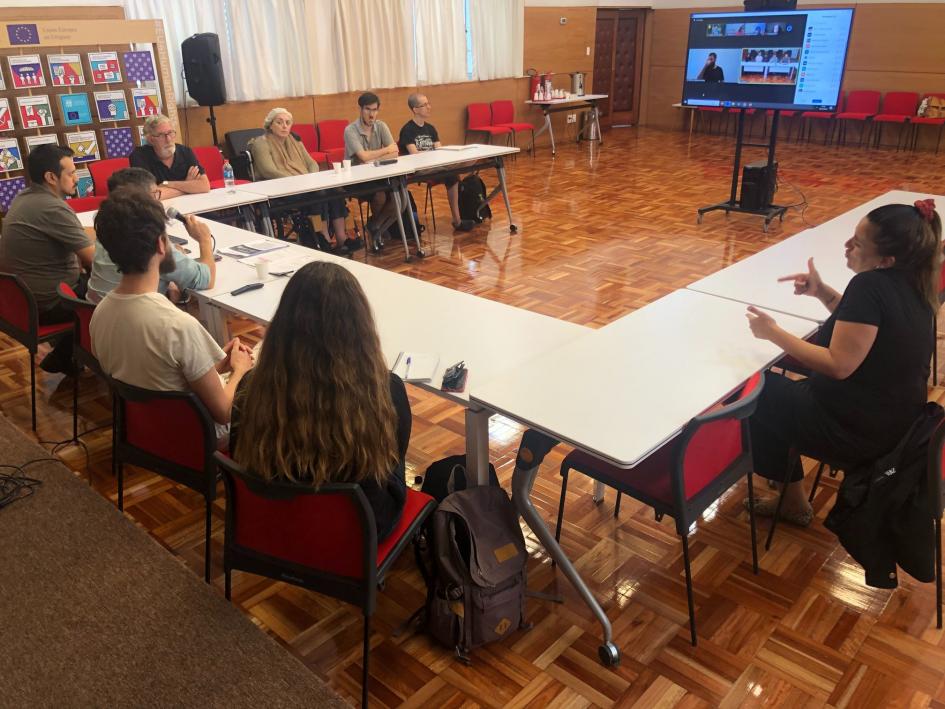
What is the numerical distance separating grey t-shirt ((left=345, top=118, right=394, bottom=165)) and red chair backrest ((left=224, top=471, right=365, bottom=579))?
182 inches

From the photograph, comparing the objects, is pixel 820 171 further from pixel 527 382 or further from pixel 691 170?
pixel 527 382

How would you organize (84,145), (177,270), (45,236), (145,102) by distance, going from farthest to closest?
(145,102), (84,145), (45,236), (177,270)

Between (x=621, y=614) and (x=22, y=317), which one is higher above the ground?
(x=22, y=317)

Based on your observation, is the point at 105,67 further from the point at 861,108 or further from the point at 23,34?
the point at 861,108

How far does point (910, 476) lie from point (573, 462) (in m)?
0.93

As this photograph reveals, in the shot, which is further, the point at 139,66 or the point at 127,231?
the point at 139,66

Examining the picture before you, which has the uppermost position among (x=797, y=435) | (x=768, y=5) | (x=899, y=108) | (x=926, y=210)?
(x=768, y=5)

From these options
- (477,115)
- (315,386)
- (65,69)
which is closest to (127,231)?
(315,386)

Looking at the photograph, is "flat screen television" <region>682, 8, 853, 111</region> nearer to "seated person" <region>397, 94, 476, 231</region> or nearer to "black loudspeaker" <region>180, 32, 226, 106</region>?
"seated person" <region>397, 94, 476, 231</region>

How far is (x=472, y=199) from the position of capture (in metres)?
6.40

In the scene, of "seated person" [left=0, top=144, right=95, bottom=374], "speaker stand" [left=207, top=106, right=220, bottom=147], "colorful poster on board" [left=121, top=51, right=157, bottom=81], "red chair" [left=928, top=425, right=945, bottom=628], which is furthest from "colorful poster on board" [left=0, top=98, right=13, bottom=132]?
"red chair" [left=928, top=425, right=945, bottom=628]

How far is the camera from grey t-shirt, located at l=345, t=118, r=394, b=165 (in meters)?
5.93

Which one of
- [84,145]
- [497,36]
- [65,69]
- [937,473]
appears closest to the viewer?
[937,473]

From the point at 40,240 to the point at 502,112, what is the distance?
765 centimetres
